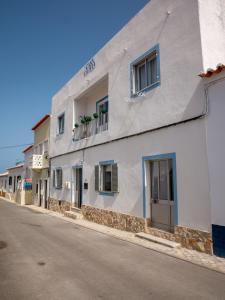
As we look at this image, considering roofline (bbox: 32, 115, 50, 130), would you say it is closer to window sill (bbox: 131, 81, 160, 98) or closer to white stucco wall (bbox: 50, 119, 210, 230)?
white stucco wall (bbox: 50, 119, 210, 230)

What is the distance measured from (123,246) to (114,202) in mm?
3061

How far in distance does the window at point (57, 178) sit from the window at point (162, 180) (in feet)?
31.3

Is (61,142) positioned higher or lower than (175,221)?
higher

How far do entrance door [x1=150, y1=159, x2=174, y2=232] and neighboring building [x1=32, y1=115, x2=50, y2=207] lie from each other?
41.2 ft

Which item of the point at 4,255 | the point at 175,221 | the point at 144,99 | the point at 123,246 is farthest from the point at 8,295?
the point at 144,99

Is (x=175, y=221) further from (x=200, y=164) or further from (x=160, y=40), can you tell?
(x=160, y=40)

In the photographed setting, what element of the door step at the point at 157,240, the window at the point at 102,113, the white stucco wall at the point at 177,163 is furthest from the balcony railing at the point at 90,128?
the door step at the point at 157,240

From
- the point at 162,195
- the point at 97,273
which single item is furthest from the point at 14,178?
the point at 97,273

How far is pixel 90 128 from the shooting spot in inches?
534

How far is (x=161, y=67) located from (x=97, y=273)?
659 cm

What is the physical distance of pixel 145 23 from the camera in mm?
9172

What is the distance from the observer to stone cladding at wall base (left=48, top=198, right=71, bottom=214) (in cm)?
1511

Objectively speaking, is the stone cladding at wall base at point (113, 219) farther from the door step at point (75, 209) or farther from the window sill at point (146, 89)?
the window sill at point (146, 89)

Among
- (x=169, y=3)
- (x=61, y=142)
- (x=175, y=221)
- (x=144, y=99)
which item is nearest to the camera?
(x=175, y=221)
